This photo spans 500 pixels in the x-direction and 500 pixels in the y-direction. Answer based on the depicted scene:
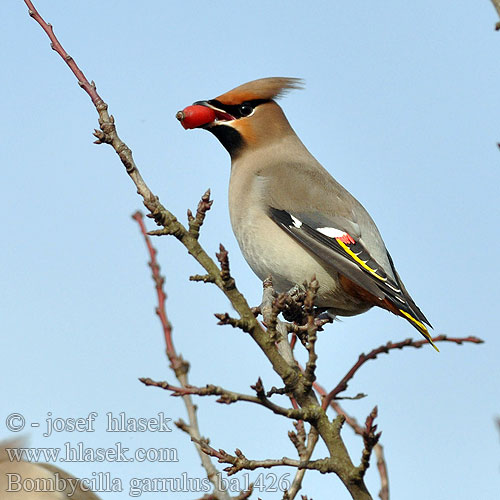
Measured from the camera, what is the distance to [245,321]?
2.73 m

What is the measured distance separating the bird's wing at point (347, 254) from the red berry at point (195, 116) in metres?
0.62

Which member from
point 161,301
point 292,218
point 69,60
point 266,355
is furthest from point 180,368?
point 292,218

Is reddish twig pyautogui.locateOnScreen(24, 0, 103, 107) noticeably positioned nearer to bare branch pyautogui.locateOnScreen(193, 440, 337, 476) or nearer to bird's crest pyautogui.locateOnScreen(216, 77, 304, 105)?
bare branch pyautogui.locateOnScreen(193, 440, 337, 476)

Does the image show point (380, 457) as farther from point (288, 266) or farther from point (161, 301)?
point (288, 266)

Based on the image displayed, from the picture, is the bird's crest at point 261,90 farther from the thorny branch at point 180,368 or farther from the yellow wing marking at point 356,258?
the thorny branch at point 180,368

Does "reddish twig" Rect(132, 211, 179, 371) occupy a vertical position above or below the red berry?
below

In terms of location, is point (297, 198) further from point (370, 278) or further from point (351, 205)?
point (370, 278)

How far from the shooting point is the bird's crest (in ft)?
16.7

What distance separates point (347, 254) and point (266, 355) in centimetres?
168

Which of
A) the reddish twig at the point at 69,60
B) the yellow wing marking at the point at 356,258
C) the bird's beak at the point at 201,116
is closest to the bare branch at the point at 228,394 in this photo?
the reddish twig at the point at 69,60

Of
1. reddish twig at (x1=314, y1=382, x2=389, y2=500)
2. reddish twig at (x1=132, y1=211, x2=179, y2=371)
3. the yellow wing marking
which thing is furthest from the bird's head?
reddish twig at (x1=314, y1=382, x2=389, y2=500)

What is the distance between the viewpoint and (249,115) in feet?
17.1

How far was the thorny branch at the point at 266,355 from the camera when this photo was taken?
2.61 metres

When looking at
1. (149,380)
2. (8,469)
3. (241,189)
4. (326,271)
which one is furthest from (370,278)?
(8,469)
